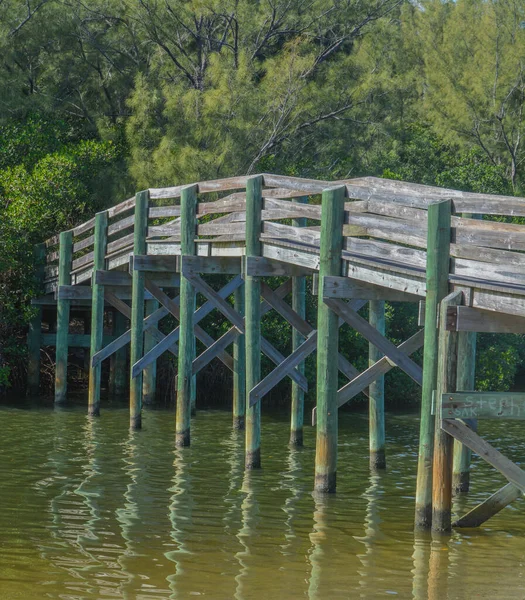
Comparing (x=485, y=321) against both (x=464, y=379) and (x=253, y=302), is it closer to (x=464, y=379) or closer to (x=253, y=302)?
(x=464, y=379)

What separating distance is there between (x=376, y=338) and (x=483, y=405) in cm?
220

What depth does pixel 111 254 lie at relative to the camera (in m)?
16.7

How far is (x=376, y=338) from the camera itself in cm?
1019

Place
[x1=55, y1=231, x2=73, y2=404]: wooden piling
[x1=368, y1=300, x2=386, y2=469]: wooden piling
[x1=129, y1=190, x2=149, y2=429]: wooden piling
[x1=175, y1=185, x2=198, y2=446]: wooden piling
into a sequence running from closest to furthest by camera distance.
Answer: [x1=368, y1=300, x2=386, y2=469]: wooden piling, [x1=175, y1=185, x2=198, y2=446]: wooden piling, [x1=129, y1=190, x2=149, y2=429]: wooden piling, [x1=55, y1=231, x2=73, y2=404]: wooden piling

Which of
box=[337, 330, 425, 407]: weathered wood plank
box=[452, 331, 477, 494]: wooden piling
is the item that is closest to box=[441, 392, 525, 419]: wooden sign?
box=[452, 331, 477, 494]: wooden piling

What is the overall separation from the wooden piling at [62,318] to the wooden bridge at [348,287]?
46cm

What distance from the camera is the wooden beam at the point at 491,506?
8.49 meters

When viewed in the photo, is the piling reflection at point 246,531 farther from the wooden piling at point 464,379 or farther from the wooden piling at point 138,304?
the wooden piling at point 138,304

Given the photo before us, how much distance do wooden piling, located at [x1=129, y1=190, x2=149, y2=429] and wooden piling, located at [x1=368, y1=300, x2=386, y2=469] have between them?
3.74 meters

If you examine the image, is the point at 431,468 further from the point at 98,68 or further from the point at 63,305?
the point at 98,68

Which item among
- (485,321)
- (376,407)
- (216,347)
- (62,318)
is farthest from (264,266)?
(62,318)

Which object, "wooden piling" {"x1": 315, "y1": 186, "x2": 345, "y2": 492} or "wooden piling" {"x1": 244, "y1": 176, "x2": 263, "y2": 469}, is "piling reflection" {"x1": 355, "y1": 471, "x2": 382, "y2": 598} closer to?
"wooden piling" {"x1": 315, "y1": 186, "x2": 345, "y2": 492}

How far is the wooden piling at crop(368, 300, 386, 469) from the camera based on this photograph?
12602mm

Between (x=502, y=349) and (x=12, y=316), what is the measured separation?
9.73m
